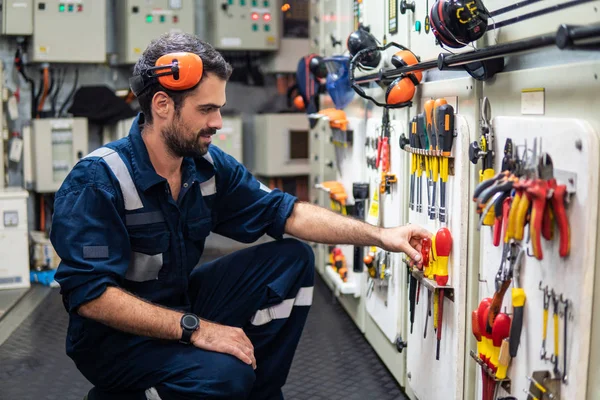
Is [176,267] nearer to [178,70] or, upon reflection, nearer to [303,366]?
[178,70]

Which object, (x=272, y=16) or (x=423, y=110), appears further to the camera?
(x=272, y=16)

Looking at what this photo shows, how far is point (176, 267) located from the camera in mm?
2141

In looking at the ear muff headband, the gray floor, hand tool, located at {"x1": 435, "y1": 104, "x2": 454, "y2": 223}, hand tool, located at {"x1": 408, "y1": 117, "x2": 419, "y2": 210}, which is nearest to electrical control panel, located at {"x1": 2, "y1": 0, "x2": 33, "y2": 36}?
the gray floor

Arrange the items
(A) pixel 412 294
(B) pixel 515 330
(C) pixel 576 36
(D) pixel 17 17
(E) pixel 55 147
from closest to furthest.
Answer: (C) pixel 576 36, (B) pixel 515 330, (A) pixel 412 294, (D) pixel 17 17, (E) pixel 55 147

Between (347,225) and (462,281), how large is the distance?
0.46 meters

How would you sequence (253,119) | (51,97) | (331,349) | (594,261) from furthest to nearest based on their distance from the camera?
(253,119) < (51,97) < (331,349) < (594,261)

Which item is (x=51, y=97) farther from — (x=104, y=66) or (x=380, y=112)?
(x=380, y=112)

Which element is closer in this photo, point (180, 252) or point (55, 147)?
point (180, 252)

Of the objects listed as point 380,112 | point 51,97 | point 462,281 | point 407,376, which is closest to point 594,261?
point 462,281

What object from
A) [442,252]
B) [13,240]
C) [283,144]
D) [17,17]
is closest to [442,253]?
[442,252]

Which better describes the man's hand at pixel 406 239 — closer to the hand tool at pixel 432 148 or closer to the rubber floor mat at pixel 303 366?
the hand tool at pixel 432 148

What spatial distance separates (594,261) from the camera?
133 centimetres

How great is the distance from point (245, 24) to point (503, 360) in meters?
4.09

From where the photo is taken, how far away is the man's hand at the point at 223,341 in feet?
6.25
